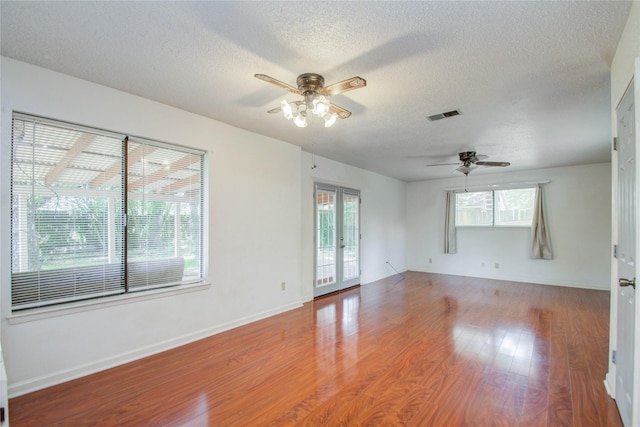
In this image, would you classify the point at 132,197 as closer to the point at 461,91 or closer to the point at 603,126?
the point at 461,91

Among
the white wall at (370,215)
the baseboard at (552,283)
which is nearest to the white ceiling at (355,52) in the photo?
the white wall at (370,215)

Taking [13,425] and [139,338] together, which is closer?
[13,425]

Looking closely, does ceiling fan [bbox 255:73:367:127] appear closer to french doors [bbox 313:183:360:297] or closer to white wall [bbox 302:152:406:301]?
white wall [bbox 302:152:406:301]

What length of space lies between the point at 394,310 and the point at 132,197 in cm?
381

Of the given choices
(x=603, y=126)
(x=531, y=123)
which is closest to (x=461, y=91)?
(x=531, y=123)

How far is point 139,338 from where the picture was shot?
289 centimetres

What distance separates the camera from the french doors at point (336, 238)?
17.4ft

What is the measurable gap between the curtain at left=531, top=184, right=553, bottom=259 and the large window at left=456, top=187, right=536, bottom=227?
0.58 ft

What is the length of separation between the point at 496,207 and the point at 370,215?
3062 millimetres

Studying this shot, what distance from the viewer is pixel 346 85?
81.7 inches

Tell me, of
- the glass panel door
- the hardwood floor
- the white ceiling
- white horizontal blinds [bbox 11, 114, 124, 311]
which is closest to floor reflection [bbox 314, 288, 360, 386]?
the hardwood floor

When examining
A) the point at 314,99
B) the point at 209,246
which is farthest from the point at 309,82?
the point at 209,246

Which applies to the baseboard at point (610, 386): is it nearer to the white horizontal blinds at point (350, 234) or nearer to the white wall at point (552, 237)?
the white horizontal blinds at point (350, 234)

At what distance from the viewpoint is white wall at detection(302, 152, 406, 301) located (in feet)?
16.5
